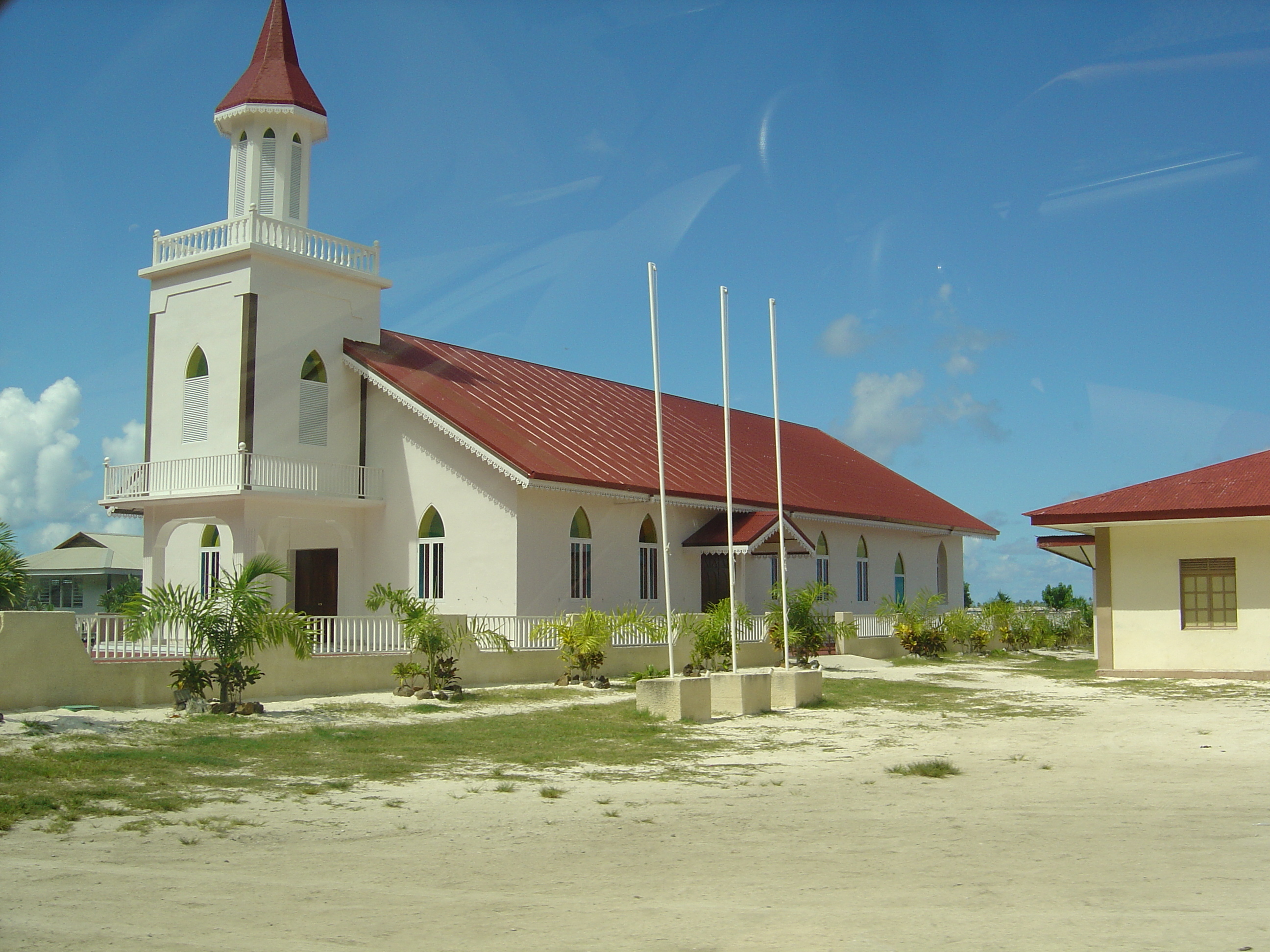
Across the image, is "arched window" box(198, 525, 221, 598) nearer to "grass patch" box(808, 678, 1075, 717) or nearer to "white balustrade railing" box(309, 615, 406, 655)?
"white balustrade railing" box(309, 615, 406, 655)

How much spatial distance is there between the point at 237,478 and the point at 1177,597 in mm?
18376

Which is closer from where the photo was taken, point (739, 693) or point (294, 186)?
point (739, 693)

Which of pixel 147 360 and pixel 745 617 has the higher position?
pixel 147 360

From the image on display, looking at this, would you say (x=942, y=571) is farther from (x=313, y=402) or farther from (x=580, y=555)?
(x=313, y=402)

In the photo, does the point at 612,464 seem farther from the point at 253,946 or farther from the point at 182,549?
the point at 253,946

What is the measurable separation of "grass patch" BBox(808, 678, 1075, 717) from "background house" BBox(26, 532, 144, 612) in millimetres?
43372

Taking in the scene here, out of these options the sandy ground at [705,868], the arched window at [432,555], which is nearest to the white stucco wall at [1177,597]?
the sandy ground at [705,868]

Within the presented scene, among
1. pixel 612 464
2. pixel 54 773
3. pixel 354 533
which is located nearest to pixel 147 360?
pixel 354 533

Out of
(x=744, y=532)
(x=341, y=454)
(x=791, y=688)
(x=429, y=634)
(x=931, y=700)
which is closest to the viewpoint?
(x=791, y=688)

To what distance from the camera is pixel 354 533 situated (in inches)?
1045

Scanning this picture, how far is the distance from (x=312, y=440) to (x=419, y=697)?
8.83m

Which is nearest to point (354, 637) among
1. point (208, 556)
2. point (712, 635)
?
point (712, 635)

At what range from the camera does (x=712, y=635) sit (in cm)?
2236

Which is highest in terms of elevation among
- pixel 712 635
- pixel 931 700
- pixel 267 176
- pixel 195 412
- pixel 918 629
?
pixel 267 176
